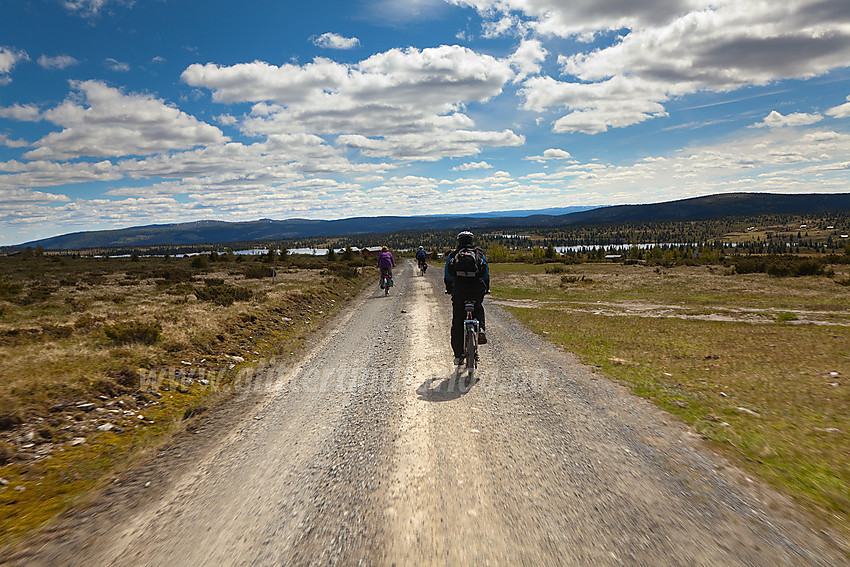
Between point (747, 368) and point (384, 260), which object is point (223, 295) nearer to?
point (384, 260)

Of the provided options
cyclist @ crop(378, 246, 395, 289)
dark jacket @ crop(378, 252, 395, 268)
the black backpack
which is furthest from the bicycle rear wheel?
dark jacket @ crop(378, 252, 395, 268)

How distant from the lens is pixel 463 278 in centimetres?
905

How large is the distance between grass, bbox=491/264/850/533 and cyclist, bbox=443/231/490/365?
3203mm

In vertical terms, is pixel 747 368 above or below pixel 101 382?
below

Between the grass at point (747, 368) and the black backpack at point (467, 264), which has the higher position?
the black backpack at point (467, 264)

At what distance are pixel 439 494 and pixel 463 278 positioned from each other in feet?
17.5

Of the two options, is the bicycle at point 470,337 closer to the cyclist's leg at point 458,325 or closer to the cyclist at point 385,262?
the cyclist's leg at point 458,325

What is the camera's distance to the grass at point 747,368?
4.85m

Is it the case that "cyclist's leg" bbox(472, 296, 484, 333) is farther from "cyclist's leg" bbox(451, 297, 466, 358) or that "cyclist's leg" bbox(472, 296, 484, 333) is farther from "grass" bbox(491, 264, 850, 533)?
"grass" bbox(491, 264, 850, 533)

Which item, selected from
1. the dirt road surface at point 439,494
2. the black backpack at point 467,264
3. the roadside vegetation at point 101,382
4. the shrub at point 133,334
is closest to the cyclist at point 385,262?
the roadside vegetation at point 101,382

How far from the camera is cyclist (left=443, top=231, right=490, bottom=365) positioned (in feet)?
29.2

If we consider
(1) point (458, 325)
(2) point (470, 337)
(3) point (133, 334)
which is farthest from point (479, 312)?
(3) point (133, 334)

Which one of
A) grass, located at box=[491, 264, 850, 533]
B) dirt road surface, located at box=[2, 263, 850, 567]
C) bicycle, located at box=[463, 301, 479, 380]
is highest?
bicycle, located at box=[463, 301, 479, 380]

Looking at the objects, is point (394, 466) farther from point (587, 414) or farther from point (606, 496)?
point (587, 414)
